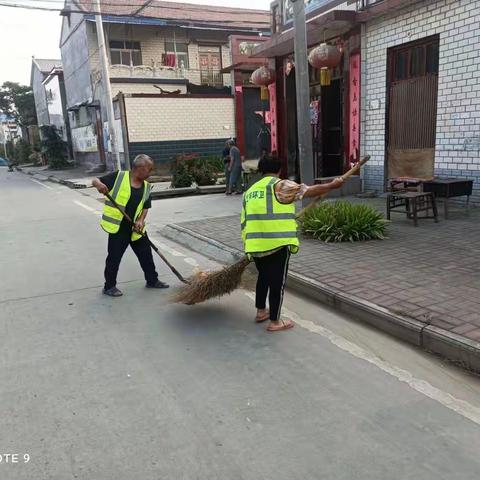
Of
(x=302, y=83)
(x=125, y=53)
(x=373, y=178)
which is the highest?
(x=125, y=53)

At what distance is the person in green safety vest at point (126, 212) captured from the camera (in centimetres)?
517

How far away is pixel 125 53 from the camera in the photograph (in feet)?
86.2

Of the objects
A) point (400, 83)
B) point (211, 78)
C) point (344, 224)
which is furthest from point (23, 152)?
point (344, 224)

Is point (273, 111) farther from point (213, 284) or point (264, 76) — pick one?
point (213, 284)

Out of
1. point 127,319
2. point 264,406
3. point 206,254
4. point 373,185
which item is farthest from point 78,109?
point 264,406

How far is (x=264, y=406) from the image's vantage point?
10.0 feet

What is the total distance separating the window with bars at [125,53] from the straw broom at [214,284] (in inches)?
952

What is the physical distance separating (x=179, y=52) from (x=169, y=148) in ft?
30.1

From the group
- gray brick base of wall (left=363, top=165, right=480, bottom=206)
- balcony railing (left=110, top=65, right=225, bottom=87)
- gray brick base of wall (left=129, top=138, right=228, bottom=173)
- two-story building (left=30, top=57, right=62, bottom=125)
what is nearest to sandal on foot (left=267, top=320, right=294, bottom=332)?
gray brick base of wall (left=363, top=165, right=480, bottom=206)

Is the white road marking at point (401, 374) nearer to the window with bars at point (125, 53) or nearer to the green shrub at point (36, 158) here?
the window with bars at point (125, 53)

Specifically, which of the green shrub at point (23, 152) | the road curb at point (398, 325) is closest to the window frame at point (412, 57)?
the road curb at point (398, 325)

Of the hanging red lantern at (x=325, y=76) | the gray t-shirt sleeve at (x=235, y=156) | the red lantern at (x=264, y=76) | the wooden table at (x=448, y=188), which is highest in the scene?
the red lantern at (x=264, y=76)

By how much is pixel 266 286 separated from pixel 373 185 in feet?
23.5

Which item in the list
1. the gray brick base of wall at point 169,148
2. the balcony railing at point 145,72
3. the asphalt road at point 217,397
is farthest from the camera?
the balcony railing at point 145,72
